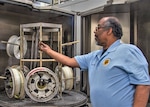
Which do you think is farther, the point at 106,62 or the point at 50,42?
the point at 50,42

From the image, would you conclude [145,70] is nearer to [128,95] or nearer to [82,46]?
[128,95]

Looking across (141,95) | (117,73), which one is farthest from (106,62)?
(141,95)

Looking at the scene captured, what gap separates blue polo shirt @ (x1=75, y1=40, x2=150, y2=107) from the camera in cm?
127

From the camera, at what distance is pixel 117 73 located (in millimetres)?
1312

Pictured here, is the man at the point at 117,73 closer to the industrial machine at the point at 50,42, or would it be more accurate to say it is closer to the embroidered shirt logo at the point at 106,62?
the embroidered shirt logo at the point at 106,62

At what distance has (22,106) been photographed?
2.39 metres

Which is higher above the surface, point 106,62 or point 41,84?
point 106,62

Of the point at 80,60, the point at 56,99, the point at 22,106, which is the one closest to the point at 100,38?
the point at 80,60

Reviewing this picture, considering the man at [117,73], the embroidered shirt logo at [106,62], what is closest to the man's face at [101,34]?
the man at [117,73]

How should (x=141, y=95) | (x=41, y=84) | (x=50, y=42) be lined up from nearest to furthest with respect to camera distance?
(x=141, y=95), (x=41, y=84), (x=50, y=42)

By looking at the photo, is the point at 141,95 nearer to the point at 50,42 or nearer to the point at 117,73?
the point at 117,73

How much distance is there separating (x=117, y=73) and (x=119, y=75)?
18 millimetres

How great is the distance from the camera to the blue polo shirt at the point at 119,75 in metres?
1.27

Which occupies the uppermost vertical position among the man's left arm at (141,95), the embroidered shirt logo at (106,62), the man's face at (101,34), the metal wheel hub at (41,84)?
the man's face at (101,34)
